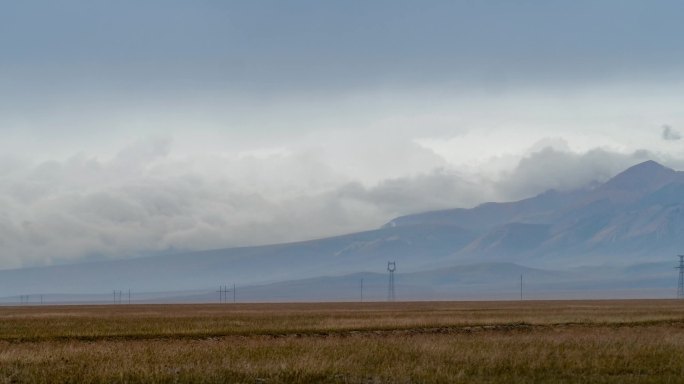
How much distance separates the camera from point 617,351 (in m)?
34.3

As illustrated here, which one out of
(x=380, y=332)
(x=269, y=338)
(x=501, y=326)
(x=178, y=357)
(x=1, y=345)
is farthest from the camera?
(x=501, y=326)

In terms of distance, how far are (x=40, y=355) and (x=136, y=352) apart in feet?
11.5

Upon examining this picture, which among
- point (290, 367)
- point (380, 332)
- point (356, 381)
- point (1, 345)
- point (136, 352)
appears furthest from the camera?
point (380, 332)

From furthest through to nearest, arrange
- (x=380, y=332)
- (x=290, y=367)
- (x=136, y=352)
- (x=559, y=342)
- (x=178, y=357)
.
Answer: (x=380, y=332)
(x=559, y=342)
(x=136, y=352)
(x=178, y=357)
(x=290, y=367)

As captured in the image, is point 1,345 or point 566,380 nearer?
point 566,380

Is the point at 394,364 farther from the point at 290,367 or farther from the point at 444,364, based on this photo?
the point at 290,367

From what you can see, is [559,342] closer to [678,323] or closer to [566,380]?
[566,380]

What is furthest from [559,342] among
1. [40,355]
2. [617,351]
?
[40,355]

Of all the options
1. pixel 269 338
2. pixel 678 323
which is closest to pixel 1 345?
pixel 269 338

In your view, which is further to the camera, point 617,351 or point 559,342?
point 559,342

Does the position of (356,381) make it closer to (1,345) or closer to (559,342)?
(559,342)

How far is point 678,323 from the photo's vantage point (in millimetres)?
62312

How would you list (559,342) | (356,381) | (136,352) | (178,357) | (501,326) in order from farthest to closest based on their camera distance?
(501,326)
(559,342)
(136,352)
(178,357)
(356,381)

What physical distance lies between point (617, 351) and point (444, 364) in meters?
7.84
